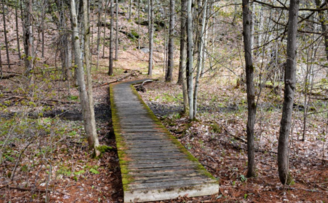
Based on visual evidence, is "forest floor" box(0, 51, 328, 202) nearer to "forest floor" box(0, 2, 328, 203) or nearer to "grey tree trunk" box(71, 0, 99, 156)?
"forest floor" box(0, 2, 328, 203)

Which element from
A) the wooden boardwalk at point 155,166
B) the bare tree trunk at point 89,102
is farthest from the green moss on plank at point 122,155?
the bare tree trunk at point 89,102

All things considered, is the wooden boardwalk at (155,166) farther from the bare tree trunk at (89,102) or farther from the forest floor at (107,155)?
the bare tree trunk at (89,102)

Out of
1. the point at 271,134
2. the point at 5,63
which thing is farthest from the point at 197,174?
the point at 5,63

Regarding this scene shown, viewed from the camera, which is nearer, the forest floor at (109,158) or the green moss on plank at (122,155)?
the forest floor at (109,158)

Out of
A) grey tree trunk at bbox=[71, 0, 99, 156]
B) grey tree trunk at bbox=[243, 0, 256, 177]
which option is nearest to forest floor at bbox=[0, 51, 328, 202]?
grey tree trunk at bbox=[71, 0, 99, 156]

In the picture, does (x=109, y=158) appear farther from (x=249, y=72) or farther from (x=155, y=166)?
(x=249, y=72)

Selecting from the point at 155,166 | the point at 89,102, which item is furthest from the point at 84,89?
the point at 155,166

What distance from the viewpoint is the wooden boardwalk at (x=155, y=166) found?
15.6 feet

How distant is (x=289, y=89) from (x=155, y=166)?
360 cm

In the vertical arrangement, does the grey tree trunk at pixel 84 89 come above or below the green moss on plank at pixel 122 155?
above

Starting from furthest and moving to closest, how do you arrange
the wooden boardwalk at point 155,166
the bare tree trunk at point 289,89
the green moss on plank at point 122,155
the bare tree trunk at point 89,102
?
the bare tree trunk at point 89,102 < the green moss on plank at point 122,155 < the wooden boardwalk at point 155,166 < the bare tree trunk at point 289,89

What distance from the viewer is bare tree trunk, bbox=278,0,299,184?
4211 mm

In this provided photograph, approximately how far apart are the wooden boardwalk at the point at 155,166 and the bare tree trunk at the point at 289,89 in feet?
5.03

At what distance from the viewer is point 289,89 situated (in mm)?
4398
